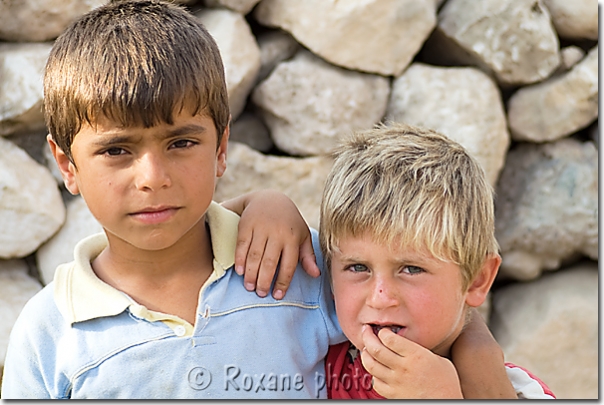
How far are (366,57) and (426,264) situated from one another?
49.7 inches

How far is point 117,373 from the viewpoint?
4.39ft

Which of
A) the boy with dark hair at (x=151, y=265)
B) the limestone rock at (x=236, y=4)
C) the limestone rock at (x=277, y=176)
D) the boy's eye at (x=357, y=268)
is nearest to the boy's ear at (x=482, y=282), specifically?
the boy with dark hair at (x=151, y=265)

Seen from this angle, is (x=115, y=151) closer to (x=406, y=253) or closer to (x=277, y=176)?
(x=406, y=253)

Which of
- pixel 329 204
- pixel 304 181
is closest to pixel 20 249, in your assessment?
pixel 304 181

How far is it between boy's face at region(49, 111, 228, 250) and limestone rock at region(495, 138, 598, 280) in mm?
1589

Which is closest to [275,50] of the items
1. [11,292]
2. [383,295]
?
[11,292]

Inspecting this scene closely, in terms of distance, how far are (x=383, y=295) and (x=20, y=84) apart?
1392mm

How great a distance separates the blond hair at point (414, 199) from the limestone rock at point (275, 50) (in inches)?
43.3

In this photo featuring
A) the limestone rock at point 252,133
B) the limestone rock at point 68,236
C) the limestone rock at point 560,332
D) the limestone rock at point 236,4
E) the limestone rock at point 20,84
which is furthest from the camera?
the limestone rock at point 560,332

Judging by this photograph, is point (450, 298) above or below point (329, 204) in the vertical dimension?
below

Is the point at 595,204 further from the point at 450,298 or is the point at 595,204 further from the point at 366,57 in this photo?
the point at 450,298

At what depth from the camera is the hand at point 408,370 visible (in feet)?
4.18

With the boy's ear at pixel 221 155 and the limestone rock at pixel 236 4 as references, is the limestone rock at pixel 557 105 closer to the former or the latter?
the limestone rock at pixel 236 4

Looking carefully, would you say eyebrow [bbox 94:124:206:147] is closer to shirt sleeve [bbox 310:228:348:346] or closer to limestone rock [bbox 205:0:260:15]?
shirt sleeve [bbox 310:228:348:346]
